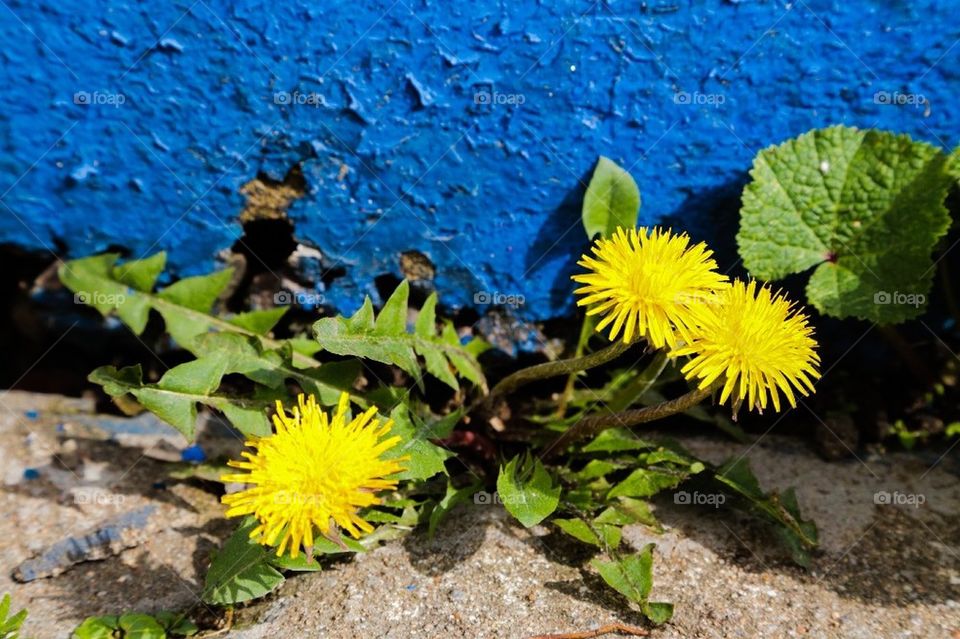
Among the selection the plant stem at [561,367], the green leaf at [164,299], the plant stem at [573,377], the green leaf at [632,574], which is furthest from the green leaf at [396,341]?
the green leaf at [632,574]

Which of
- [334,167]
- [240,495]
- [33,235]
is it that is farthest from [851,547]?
[33,235]

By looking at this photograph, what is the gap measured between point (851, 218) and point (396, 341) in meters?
1.42

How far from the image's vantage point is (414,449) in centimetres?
223

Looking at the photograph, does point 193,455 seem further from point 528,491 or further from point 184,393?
point 528,491

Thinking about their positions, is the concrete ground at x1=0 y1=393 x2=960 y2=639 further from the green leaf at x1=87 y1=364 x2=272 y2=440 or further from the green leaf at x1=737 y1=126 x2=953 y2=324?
the green leaf at x1=737 y1=126 x2=953 y2=324

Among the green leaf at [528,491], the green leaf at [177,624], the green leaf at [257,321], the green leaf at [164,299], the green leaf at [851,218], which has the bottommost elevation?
the green leaf at [177,624]

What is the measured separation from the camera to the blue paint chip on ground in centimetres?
271

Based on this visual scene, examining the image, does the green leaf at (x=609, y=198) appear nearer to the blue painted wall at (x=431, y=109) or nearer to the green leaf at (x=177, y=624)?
the blue painted wall at (x=431, y=109)

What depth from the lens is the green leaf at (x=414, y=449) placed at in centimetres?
215

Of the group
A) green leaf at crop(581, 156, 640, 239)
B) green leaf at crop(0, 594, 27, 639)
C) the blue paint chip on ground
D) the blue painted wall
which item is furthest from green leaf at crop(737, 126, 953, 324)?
green leaf at crop(0, 594, 27, 639)

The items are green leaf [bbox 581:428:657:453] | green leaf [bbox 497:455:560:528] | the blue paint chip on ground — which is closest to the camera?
green leaf [bbox 497:455:560:528]

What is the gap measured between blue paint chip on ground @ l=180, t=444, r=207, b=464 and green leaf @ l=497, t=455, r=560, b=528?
3.19 ft

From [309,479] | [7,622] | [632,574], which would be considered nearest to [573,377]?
[632,574]

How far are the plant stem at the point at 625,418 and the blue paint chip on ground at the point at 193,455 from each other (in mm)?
1067
